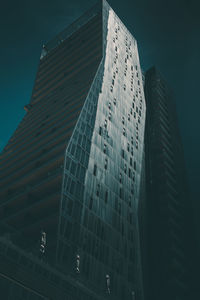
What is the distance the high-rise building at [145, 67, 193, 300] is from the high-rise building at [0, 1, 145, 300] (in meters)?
8.38

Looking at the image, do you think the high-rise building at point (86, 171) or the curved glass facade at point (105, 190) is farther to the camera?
the high-rise building at point (86, 171)

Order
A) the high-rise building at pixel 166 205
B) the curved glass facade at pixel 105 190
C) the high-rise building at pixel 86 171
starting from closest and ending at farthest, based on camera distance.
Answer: the curved glass facade at pixel 105 190 < the high-rise building at pixel 86 171 < the high-rise building at pixel 166 205

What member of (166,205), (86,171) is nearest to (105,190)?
(86,171)

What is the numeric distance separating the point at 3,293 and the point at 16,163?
38.9 metres

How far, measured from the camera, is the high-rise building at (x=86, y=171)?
52.9 meters

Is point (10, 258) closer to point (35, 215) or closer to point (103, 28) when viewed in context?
point (35, 215)

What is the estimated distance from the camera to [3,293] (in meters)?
39.2

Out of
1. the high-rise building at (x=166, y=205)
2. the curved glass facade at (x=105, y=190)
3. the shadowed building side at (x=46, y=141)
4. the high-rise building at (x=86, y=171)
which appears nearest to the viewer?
the curved glass facade at (x=105, y=190)

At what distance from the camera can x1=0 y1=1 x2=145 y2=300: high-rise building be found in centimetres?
5294

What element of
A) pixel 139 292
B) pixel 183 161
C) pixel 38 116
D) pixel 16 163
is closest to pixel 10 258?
pixel 139 292

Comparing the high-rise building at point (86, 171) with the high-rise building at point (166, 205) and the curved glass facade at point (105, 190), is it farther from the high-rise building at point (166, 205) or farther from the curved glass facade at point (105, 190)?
the high-rise building at point (166, 205)

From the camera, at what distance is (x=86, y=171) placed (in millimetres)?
61500

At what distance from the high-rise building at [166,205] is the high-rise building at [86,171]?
8377 mm

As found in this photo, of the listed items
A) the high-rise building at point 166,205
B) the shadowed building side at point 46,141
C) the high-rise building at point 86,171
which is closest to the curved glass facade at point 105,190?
the high-rise building at point 86,171
